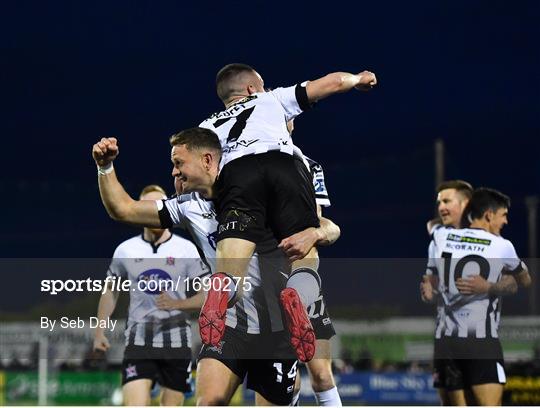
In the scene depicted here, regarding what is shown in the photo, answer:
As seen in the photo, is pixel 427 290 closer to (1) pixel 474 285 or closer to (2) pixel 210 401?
(1) pixel 474 285

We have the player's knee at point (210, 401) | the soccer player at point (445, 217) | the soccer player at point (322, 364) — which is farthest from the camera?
the soccer player at point (445, 217)

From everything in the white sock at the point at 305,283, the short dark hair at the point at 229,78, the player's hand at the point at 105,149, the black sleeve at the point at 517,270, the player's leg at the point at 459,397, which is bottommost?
the player's leg at the point at 459,397

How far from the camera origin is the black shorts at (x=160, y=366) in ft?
32.1

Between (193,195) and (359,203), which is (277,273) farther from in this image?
(359,203)

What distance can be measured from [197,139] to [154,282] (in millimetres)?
4026

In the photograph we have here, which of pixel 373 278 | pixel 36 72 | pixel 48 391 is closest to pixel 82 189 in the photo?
pixel 48 391

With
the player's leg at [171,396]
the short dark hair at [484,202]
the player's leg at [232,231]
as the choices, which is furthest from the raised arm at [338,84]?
the player's leg at [171,396]

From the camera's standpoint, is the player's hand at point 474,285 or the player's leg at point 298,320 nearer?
the player's leg at point 298,320

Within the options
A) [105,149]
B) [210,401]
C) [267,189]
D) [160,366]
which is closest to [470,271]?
[160,366]

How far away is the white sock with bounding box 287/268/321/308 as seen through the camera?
6223 mm

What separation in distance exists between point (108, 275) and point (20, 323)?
9.69m

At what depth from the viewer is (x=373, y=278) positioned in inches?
707

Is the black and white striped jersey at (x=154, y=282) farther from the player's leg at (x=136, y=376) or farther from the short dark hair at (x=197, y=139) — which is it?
the short dark hair at (x=197, y=139)

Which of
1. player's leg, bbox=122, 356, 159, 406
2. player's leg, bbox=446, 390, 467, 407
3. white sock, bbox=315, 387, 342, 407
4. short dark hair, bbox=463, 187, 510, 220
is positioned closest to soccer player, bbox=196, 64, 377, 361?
white sock, bbox=315, 387, 342, 407
